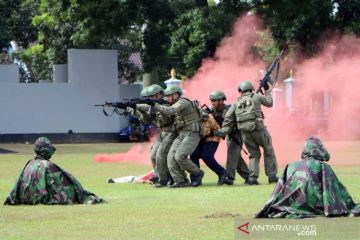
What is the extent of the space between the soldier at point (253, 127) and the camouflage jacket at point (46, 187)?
457cm

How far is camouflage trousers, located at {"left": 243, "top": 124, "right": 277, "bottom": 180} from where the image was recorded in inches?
789

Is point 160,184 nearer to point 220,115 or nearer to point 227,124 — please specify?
point 227,124

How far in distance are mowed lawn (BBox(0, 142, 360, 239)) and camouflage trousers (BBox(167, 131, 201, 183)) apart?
0.43 metres

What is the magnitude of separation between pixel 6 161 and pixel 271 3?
1538 cm

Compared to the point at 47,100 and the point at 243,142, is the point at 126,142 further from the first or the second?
the point at 243,142

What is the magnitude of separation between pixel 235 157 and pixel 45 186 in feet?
17.3

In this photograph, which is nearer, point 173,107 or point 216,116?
point 173,107

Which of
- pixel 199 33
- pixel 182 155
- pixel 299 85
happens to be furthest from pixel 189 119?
pixel 299 85

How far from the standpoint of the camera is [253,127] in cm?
1995

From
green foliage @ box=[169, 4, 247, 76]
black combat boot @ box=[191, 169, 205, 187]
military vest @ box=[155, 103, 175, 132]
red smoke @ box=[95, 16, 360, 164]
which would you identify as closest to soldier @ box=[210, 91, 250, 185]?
black combat boot @ box=[191, 169, 205, 187]

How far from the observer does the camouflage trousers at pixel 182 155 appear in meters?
Result: 19.6

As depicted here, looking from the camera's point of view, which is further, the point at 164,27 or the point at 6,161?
the point at 164,27

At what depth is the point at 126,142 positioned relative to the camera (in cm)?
4350

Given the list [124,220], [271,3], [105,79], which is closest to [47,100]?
[105,79]
